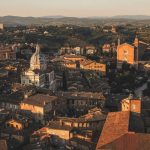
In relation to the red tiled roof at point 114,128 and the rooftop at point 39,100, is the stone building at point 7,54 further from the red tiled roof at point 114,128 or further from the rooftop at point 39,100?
the red tiled roof at point 114,128

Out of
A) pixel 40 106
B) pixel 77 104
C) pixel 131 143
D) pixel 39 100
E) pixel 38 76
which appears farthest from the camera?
pixel 38 76

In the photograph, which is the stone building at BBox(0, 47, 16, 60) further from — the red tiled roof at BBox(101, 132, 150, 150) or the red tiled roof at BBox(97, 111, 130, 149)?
the red tiled roof at BBox(101, 132, 150, 150)

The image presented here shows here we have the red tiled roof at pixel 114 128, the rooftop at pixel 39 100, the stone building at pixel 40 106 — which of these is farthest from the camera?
the rooftop at pixel 39 100

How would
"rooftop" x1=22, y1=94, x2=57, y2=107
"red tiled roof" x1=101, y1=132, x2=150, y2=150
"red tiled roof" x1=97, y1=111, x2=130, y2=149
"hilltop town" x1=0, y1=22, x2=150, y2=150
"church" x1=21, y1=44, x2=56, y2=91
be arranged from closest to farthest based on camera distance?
"red tiled roof" x1=101, y1=132, x2=150, y2=150
"red tiled roof" x1=97, y1=111, x2=130, y2=149
"hilltop town" x1=0, y1=22, x2=150, y2=150
"rooftop" x1=22, y1=94, x2=57, y2=107
"church" x1=21, y1=44, x2=56, y2=91

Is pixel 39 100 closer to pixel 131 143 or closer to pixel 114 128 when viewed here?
pixel 114 128

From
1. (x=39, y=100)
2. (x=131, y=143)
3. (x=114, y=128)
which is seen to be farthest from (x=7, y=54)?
(x=131, y=143)

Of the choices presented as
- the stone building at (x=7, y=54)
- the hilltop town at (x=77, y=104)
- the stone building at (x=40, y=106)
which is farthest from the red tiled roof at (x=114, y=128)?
the stone building at (x=7, y=54)

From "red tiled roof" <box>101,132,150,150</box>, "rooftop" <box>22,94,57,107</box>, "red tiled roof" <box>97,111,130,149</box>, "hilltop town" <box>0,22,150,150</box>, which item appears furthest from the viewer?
"rooftop" <box>22,94,57,107</box>

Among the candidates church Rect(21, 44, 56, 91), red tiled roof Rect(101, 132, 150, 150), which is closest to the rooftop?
church Rect(21, 44, 56, 91)

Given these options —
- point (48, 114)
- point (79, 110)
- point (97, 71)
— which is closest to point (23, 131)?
point (48, 114)
